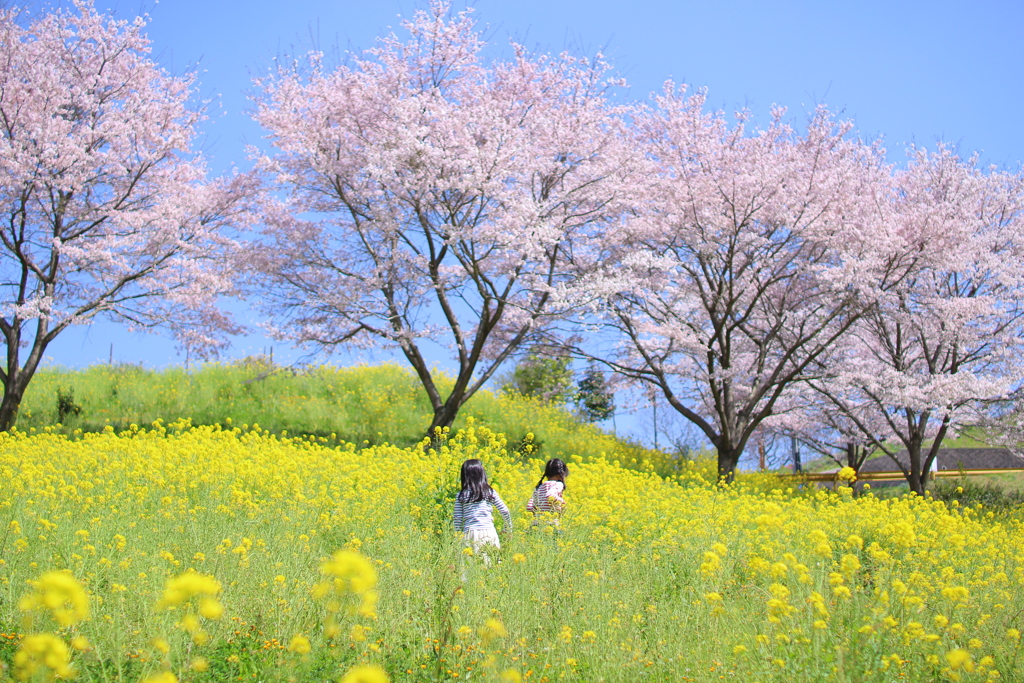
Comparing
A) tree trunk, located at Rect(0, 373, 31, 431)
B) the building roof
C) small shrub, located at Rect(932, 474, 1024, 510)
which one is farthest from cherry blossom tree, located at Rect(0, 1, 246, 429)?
the building roof

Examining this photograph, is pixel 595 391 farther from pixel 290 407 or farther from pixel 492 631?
pixel 492 631

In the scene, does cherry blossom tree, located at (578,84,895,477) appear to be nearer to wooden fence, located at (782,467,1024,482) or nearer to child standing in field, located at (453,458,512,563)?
wooden fence, located at (782,467,1024,482)

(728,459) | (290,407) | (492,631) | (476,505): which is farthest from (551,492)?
(290,407)

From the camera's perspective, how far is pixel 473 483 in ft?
21.4

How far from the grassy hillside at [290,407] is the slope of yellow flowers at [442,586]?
8104 mm

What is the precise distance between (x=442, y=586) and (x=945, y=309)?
14617 mm

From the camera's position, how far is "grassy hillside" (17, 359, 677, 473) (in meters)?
17.0

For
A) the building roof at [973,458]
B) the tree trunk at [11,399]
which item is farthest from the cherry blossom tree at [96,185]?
the building roof at [973,458]

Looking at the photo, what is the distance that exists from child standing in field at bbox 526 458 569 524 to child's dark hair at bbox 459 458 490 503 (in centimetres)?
90

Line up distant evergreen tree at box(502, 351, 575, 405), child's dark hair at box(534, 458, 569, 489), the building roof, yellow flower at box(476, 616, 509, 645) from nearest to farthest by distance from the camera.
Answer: yellow flower at box(476, 616, 509, 645), child's dark hair at box(534, 458, 569, 489), distant evergreen tree at box(502, 351, 575, 405), the building roof

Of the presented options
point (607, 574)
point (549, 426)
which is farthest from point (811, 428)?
point (607, 574)

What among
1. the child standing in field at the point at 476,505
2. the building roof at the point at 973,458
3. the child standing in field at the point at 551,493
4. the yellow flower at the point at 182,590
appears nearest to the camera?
the yellow flower at the point at 182,590

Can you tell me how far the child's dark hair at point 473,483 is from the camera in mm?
6516

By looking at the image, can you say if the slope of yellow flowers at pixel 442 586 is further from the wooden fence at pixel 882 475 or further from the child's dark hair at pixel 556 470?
the wooden fence at pixel 882 475
